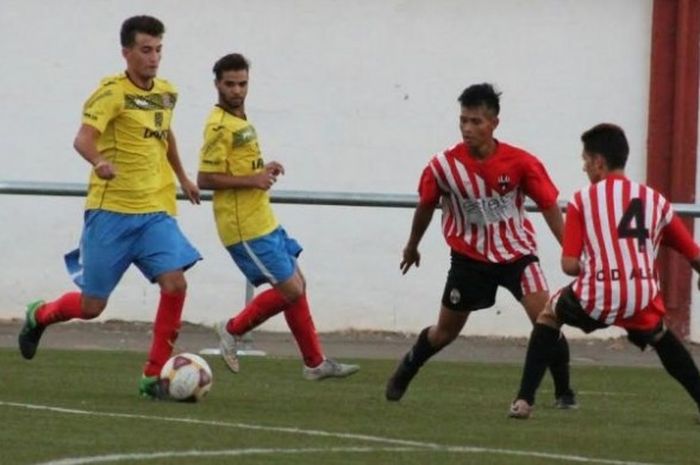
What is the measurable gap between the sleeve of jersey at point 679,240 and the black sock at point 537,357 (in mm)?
720

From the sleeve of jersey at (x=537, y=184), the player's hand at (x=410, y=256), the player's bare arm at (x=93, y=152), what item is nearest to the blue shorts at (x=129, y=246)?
the player's bare arm at (x=93, y=152)

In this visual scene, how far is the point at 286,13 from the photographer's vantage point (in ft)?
57.3

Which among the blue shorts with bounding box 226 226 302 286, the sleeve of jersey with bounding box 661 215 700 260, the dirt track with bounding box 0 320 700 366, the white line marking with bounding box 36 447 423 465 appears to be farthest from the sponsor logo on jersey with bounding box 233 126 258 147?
the white line marking with bounding box 36 447 423 465

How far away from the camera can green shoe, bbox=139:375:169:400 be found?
35.9 ft

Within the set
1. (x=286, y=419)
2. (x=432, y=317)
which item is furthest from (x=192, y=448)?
(x=432, y=317)

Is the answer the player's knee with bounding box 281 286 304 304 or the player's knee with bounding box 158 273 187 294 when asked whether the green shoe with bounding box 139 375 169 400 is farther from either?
the player's knee with bounding box 281 286 304 304

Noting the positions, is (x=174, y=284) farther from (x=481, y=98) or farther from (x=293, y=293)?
(x=481, y=98)

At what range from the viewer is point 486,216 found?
36.5 ft

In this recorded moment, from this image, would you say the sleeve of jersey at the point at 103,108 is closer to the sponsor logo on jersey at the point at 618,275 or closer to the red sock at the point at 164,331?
the red sock at the point at 164,331

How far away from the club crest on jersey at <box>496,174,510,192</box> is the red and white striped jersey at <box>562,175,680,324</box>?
3.79 feet

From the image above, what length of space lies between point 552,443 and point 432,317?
836 cm

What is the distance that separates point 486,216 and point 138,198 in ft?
5.94

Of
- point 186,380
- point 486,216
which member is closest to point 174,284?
point 186,380

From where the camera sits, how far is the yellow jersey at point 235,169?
1240 cm
